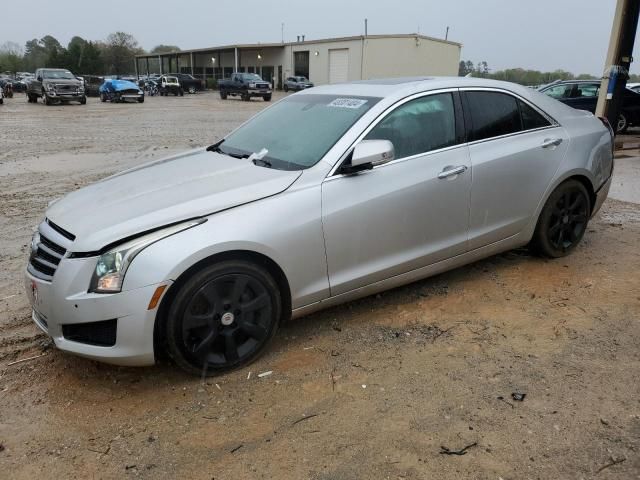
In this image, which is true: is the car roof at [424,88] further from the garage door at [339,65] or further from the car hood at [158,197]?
the garage door at [339,65]

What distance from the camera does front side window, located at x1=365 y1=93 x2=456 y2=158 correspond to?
3.61 meters

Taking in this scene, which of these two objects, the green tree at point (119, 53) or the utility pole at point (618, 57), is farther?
the green tree at point (119, 53)

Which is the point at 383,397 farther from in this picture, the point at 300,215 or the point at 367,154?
the point at 367,154

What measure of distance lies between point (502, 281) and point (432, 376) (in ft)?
5.51

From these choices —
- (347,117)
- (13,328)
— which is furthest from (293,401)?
(13,328)

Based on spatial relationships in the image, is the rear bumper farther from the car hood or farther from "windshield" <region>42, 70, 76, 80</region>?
"windshield" <region>42, 70, 76, 80</region>

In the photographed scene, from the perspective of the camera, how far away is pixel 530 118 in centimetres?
438

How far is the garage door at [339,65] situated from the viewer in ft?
157

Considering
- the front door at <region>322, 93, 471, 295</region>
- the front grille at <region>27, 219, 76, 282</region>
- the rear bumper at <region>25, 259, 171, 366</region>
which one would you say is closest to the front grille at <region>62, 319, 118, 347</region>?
the rear bumper at <region>25, 259, 171, 366</region>

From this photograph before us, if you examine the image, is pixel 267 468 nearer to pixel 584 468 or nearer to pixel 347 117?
pixel 584 468

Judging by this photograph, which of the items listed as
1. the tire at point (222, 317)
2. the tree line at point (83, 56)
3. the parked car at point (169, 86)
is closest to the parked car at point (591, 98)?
the tire at point (222, 317)

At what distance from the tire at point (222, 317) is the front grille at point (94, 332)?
28cm

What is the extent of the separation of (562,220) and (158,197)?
3.46 meters

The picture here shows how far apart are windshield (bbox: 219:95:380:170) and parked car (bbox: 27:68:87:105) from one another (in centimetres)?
2813
